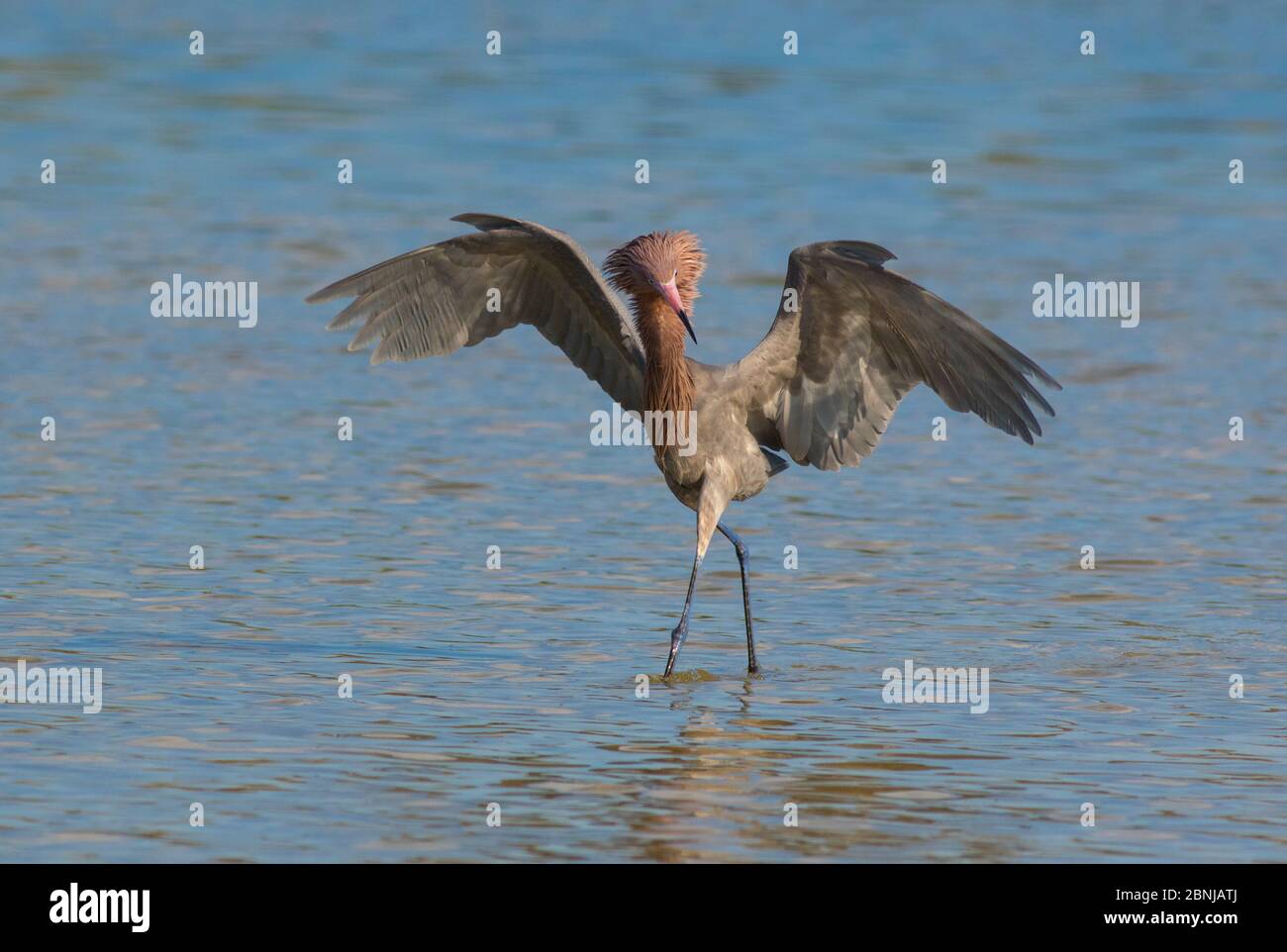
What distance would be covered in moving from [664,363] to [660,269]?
44 cm

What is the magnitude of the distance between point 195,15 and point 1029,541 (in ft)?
86.6

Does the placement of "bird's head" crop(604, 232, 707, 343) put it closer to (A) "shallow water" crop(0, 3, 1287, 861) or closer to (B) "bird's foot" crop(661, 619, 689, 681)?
(B) "bird's foot" crop(661, 619, 689, 681)

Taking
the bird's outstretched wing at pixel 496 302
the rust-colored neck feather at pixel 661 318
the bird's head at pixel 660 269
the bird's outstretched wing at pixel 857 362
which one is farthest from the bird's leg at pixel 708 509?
the bird's head at pixel 660 269

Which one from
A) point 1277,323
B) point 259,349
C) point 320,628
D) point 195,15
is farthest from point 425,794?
point 195,15

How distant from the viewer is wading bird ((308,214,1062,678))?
1027 centimetres

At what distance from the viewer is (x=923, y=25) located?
36625 mm

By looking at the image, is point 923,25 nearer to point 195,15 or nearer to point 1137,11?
point 1137,11

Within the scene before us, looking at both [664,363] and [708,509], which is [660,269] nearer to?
[664,363]

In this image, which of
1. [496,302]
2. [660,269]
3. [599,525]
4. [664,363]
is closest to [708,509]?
[664,363]

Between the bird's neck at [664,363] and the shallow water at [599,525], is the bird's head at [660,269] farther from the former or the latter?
the shallow water at [599,525]

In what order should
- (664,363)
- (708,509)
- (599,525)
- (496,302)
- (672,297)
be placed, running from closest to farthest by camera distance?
1. (672,297)
2. (664,363)
3. (708,509)
4. (496,302)
5. (599,525)

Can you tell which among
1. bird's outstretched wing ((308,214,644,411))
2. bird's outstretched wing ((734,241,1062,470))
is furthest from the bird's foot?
bird's outstretched wing ((308,214,644,411))

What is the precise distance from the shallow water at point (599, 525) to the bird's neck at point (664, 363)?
1112 millimetres

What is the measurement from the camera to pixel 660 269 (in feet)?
34.5
